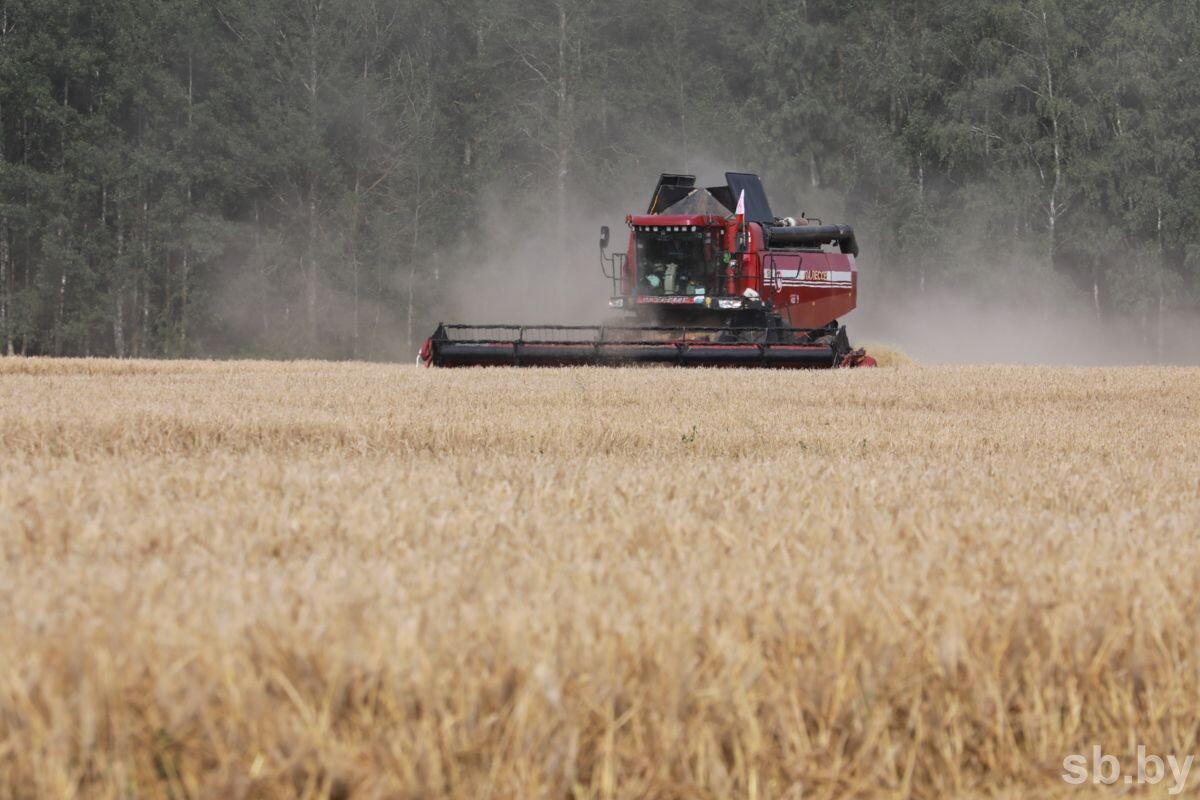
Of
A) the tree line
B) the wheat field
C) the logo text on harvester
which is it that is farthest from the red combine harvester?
the tree line

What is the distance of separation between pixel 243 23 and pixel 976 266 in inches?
984

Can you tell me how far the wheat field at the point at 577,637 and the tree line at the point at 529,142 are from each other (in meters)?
34.4

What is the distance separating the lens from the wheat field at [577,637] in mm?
2191

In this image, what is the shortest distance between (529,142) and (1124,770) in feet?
141

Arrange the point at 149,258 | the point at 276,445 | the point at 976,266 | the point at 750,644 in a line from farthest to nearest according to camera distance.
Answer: the point at 976,266 < the point at 149,258 < the point at 276,445 < the point at 750,644

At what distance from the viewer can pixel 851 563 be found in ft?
10.3

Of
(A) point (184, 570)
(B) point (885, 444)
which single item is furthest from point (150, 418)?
(A) point (184, 570)

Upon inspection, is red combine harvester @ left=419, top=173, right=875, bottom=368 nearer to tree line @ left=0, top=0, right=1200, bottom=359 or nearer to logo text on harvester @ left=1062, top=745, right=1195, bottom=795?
logo text on harvester @ left=1062, top=745, right=1195, bottom=795

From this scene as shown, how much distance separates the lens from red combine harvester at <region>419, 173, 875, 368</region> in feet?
57.8

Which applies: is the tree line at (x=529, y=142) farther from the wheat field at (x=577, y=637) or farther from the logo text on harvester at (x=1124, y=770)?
the logo text on harvester at (x=1124, y=770)

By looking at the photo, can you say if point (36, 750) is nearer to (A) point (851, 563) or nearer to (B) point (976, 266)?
(A) point (851, 563)

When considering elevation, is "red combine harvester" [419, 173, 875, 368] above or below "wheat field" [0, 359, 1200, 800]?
above

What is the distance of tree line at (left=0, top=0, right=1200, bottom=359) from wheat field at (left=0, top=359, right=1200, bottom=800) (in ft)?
113

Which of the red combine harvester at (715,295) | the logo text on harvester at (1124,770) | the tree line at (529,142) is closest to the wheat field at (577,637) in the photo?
the logo text on harvester at (1124,770)
